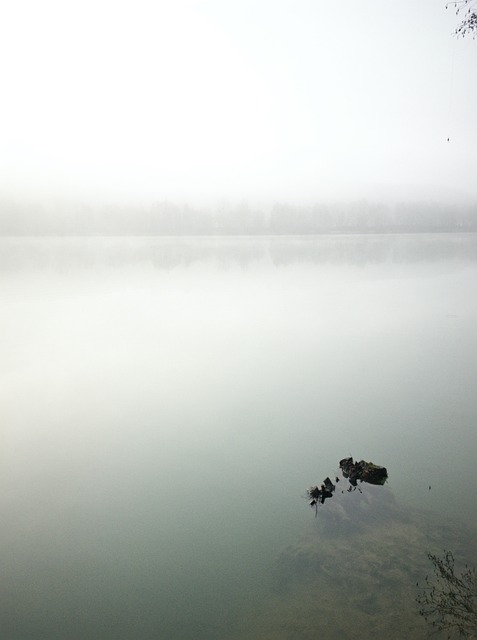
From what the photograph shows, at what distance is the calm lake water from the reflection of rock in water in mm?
93

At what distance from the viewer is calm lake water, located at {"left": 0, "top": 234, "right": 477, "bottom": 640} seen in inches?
219

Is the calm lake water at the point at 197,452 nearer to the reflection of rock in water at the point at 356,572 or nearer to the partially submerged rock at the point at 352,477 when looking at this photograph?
the reflection of rock in water at the point at 356,572

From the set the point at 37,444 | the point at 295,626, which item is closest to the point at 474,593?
the point at 295,626

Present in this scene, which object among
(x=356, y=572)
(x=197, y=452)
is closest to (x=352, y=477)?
(x=356, y=572)

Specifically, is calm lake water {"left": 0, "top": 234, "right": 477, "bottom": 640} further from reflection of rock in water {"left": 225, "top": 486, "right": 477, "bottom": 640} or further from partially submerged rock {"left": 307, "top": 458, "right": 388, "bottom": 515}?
partially submerged rock {"left": 307, "top": 458, "right": 388, "bottom": 515}

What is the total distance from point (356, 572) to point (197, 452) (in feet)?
14.1

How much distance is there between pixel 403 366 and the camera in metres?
15.1

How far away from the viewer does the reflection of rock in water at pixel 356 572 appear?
16.4ft

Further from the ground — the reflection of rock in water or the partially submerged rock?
the partially submerged rock

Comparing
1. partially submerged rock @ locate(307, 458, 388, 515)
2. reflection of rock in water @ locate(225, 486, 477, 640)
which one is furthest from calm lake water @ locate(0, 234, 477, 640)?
partially submerged rock @ locate(307, 458, 388, 515)

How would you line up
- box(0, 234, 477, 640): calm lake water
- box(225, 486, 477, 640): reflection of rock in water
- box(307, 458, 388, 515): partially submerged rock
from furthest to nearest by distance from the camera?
box(307, 458, 388, 515): partially submerged rock < box(0, 234, 477, 640): calm lake water < box(225, 486, 477, 640): reflection of rock in water

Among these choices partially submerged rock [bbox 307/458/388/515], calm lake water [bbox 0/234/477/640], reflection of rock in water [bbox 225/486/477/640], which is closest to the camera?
reflection of rock in water [bbox 225/486/477/640]

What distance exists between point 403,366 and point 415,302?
50.2 feet

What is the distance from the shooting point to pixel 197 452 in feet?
30.5
